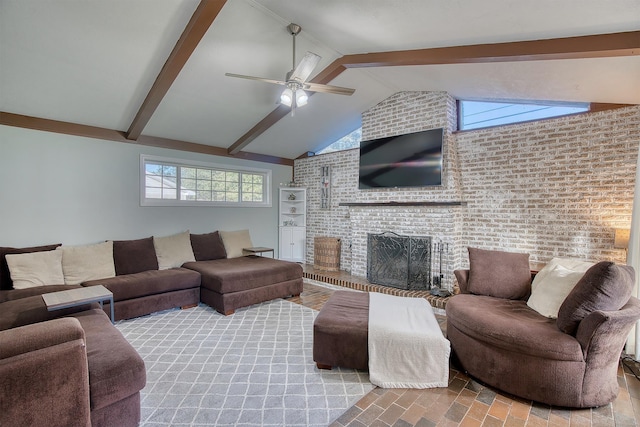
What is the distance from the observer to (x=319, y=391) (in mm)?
2236

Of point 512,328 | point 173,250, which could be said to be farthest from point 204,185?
point 512,328

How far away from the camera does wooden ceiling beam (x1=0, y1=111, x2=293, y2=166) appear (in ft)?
12.4

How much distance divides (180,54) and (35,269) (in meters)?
2.95

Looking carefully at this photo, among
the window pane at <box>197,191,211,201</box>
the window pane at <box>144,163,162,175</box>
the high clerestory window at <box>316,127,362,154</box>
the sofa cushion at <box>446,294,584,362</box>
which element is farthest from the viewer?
the high clerestory window at <box>316,127,362,154</box>

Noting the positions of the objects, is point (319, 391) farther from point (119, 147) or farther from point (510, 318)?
point (119, 147)

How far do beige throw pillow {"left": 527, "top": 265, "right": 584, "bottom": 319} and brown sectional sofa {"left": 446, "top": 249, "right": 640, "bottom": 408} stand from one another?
0.15m

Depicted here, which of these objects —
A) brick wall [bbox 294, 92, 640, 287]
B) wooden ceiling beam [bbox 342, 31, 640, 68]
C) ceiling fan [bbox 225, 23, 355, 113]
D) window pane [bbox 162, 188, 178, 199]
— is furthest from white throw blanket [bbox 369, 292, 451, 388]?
window pane [bbox 162, 188, 178, 199]

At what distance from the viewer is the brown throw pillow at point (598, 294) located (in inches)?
79.7

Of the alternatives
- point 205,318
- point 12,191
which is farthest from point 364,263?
point 12,191

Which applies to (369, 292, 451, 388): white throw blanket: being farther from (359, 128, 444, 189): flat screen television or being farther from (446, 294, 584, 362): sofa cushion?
(359, 128, 444, 189): flat screen television

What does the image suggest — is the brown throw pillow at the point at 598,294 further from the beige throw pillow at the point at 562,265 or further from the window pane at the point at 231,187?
the window pane at the point at 231,187

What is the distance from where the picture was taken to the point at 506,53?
2.66 metres

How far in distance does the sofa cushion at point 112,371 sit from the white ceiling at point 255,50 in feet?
9.17

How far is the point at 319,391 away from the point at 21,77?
4.40 meters
